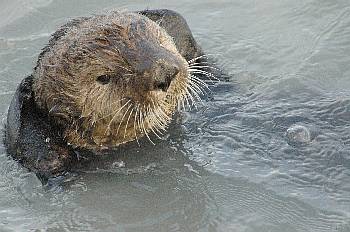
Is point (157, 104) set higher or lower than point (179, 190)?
higher

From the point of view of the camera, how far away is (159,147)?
5.61 metres

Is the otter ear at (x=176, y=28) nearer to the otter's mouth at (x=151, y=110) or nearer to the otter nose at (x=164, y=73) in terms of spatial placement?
the otter's mouth at (x=151, y=110)

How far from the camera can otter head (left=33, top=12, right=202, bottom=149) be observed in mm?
4770

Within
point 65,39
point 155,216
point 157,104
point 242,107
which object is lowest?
point 155,216

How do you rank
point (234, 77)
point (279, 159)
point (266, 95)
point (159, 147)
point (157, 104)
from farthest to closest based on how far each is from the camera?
point (234, 77) → point (266, 95) → point (159, 147) → point (279, 159) → point (157, 104)

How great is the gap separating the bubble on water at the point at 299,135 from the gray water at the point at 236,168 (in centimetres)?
4

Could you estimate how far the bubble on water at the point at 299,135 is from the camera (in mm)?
5250

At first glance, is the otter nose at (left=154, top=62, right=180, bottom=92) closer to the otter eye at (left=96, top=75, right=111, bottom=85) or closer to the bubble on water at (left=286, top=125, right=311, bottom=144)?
the otter eye at (left=96, top=75, right=111, bottom=85)

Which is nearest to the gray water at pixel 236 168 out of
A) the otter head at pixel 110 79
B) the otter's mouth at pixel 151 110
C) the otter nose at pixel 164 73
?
the otter's mouth at pixel 151 110

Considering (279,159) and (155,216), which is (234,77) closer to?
(279,159)

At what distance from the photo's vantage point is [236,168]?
17.2 feet

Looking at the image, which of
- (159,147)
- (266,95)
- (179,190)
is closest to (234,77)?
(266,95)

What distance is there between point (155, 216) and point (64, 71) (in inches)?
49.4

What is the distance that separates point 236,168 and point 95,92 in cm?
121
